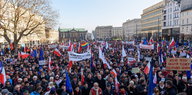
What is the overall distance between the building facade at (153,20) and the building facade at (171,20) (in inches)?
259

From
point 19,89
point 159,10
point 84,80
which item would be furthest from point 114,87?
point 159,10

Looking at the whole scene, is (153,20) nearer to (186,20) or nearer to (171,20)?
(171,20)

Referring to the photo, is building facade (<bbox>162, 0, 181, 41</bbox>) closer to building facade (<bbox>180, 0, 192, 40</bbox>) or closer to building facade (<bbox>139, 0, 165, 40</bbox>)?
building facade (<bbox>180, 0, 192, 40</bbox>)

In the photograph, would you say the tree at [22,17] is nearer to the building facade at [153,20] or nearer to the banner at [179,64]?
the banner at [179,64]

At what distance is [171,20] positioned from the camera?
64.9 m

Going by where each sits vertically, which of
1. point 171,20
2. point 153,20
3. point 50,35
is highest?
point 153,20

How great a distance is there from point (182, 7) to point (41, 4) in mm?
41780

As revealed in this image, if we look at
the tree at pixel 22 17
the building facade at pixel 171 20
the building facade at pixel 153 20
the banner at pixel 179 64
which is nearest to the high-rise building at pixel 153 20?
the building facade at pixel 153 20

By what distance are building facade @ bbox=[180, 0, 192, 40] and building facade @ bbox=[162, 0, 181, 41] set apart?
101 inches

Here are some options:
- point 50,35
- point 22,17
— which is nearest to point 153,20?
point 50,35

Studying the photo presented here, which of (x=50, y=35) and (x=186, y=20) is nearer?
(x=50, y=35)

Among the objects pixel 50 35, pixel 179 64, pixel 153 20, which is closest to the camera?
pixel 179 64

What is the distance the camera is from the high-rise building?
78000mm

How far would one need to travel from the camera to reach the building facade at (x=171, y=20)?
2389 inches
